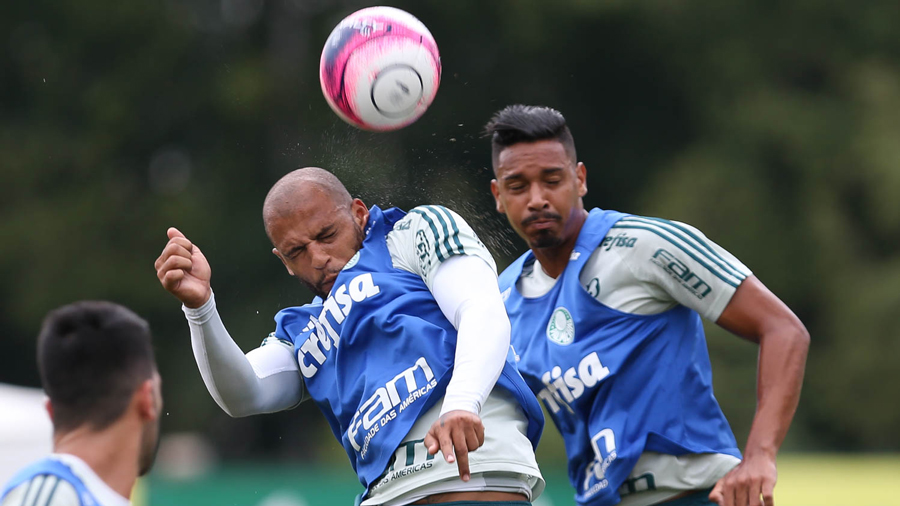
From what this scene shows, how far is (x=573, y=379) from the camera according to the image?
4.36 meters

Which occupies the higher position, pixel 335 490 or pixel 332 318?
pixel 335 490

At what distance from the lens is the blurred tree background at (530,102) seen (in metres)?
18.8

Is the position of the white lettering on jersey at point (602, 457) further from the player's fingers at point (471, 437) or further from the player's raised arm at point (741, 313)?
the player's fingers at point (471, 437)

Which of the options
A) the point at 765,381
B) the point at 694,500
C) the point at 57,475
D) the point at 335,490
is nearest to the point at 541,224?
the point at 765,381

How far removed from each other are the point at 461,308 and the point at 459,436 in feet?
1.48

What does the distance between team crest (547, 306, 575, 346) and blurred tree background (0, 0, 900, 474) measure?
13331 millimetres

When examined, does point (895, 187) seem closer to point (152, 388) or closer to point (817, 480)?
point (817, 480)

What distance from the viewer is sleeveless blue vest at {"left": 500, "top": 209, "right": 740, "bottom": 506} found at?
4.25 metres

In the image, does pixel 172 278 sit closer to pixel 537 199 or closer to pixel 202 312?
pixel 202 312

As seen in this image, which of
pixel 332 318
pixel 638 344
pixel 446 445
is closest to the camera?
pixel 446 445

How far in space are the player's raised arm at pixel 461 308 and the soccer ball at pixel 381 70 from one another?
71 centimetres

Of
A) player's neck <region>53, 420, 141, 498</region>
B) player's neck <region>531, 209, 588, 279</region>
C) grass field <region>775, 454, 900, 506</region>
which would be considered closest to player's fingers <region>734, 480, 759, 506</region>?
player's neck <region>531, 209, 588, 279</region>

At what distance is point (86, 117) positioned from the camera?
20.8 meters

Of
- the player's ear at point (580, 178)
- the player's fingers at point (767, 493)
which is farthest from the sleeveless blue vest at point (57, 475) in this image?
the player's ear at point (580, 178)
